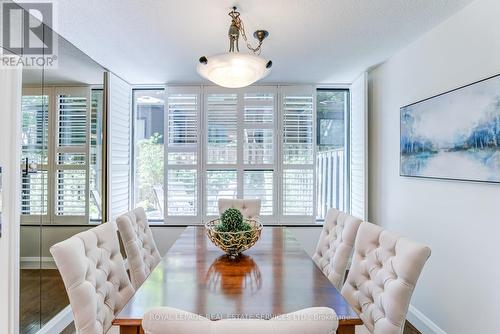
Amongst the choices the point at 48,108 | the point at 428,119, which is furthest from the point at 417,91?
the point at 48,108

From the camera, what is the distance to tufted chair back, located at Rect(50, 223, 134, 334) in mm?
1199

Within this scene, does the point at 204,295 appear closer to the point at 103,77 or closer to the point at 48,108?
the point at 48,108

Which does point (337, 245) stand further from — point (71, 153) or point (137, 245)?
point (71, 153)

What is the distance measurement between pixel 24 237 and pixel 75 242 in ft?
3.54

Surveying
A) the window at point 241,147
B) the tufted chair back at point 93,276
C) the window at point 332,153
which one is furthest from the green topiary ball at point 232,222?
the window at point 332,153

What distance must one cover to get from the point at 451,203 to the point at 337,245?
3.00ft

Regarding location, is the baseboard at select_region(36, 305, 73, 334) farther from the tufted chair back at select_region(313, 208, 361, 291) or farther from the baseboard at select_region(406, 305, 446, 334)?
the baseboard at select_region(406, 305, 446, 334)

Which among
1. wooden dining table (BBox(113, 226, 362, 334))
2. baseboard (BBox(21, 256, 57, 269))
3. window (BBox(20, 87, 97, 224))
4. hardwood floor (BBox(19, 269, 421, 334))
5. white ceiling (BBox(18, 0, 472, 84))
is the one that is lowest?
hardwood floor (BBox(19, 269, 421, 334))

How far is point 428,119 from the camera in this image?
2326 mm

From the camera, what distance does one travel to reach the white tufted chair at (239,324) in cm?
69

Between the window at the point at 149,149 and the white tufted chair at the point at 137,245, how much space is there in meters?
1.85

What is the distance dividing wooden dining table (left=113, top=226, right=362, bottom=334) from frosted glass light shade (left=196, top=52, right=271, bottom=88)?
3.62ft

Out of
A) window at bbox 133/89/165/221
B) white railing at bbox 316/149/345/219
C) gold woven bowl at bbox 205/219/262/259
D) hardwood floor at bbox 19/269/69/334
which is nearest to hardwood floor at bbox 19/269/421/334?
hardwood floor at bbox 19/269/69/334

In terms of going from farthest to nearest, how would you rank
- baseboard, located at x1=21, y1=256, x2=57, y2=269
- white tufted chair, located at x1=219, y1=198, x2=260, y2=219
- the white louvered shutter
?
white tufted chair, located at x1=219, y1=198, x2=260, y2=219 → the white louvered shutter → baseboard, located at x1=21, y1=256, x2=57, y2=269
